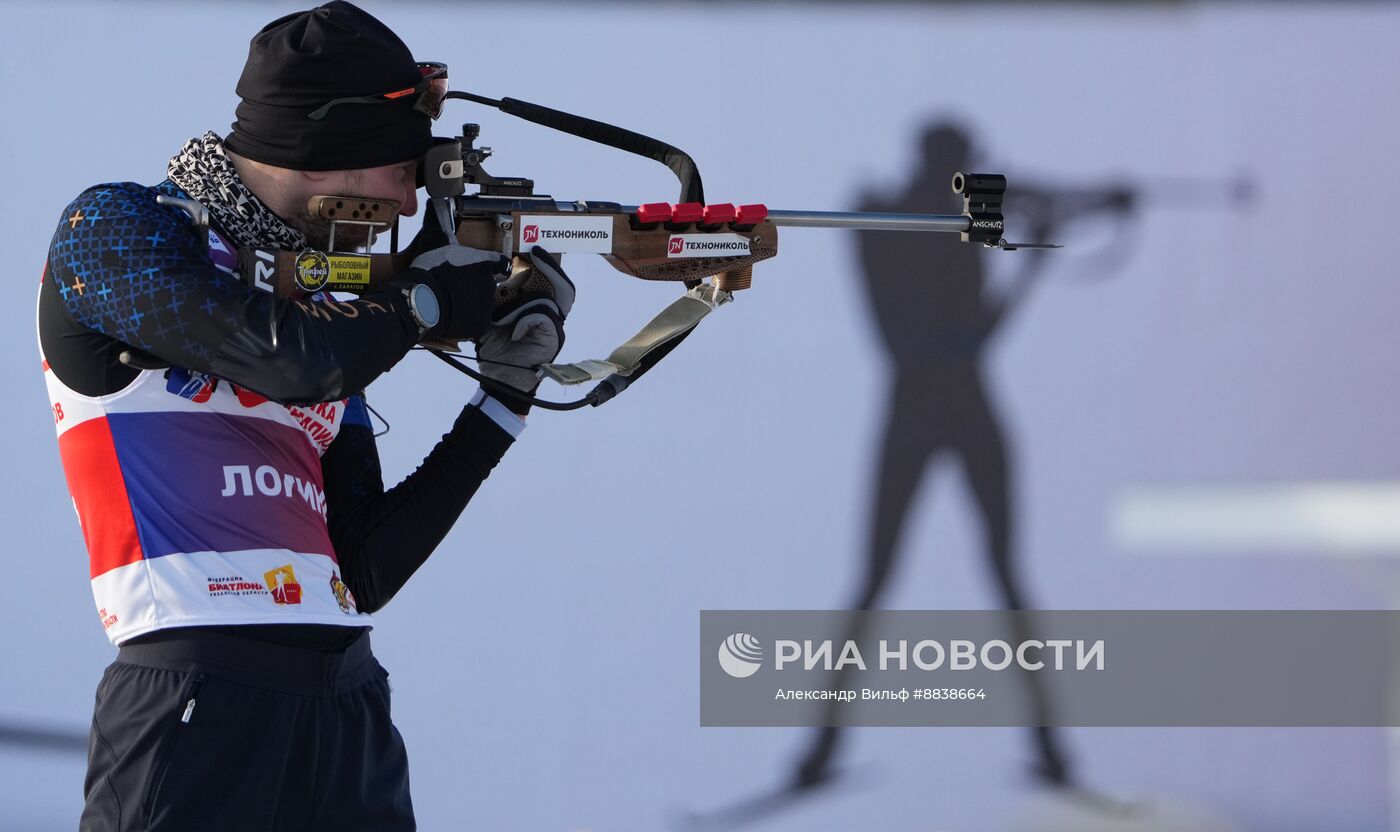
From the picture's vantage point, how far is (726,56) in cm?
265

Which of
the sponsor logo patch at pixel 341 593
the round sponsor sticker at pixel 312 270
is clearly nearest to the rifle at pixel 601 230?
the round sponsor sticker at pixel 312 270

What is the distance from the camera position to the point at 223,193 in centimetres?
123

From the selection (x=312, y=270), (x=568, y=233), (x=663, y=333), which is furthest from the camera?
(x=663, y=333)

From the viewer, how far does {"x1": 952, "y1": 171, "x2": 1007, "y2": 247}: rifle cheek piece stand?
1.64 metres

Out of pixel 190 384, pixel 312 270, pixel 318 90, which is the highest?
pixel 318 90

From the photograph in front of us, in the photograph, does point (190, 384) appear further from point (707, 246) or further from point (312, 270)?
point (707, 246)

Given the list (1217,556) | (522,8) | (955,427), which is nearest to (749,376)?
(955,427)

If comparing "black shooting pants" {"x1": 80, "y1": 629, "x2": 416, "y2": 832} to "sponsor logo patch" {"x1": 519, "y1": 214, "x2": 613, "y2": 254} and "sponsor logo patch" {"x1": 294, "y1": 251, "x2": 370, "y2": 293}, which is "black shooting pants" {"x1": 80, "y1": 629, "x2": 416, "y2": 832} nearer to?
"sponsor logo patch" {"x1": 294, "y1": 251, "x2": 370, "y2": 293}

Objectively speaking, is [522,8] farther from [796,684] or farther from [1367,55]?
[1367,55]

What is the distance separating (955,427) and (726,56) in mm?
811

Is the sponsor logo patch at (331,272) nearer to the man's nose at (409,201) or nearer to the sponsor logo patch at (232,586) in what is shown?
the man's nose at (409,201)

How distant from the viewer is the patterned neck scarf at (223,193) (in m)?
1.23

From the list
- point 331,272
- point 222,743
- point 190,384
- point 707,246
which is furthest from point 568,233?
point 222,743

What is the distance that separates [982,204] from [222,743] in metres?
1.00
